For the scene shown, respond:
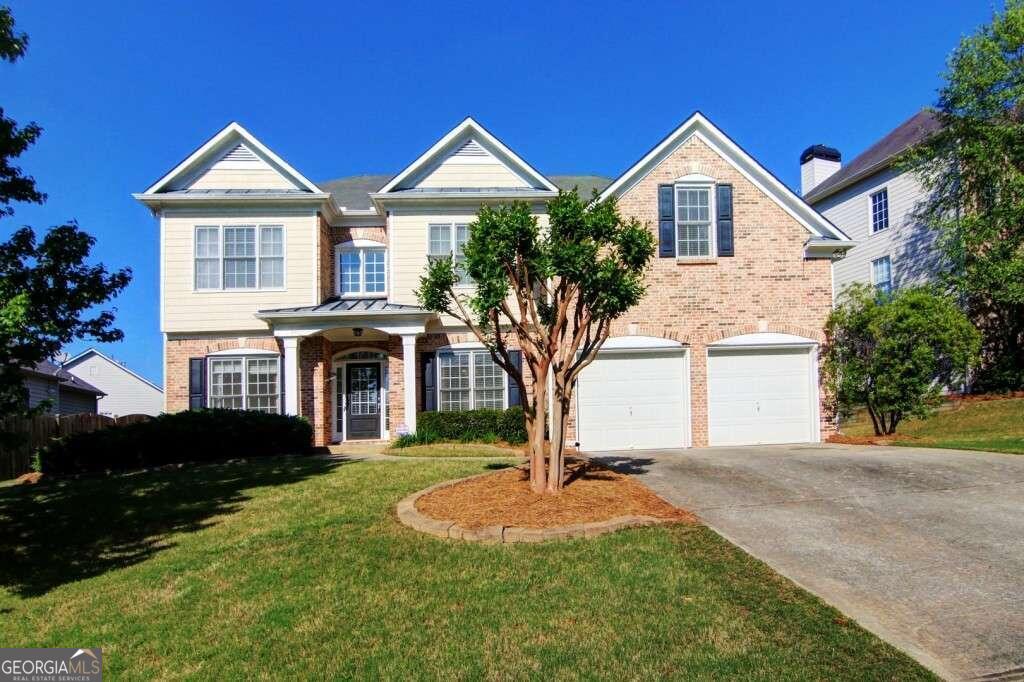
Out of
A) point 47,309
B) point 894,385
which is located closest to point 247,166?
point 47,309

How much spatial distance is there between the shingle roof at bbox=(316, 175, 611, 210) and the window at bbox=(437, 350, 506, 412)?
5.59 m

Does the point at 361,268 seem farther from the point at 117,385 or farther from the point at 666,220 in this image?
the point at 117,385

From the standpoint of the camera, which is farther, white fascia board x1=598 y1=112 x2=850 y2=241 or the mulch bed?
white fascia board x1=598 y1=112 x2=850 y2=241

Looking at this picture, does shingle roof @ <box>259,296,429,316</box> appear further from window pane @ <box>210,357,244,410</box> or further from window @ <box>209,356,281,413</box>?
window pane @ <box>210,357,244,410</box>

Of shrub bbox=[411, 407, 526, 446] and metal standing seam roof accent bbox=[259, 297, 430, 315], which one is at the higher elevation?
metal standing seam roof accent bbox=[259, 297, 430, 315]

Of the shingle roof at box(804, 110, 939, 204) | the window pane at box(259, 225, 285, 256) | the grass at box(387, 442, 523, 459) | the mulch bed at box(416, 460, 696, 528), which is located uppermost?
the shingle roof at box(804, 110, 939, 204)

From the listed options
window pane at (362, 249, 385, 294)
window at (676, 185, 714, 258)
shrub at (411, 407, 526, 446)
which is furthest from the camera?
window pane at (362, 249, 385, 294)

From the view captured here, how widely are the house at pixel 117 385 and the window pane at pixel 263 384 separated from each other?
30.0m

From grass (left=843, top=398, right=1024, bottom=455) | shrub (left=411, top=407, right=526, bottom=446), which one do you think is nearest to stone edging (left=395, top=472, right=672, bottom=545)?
shrub (left=411, top=407, right=526, bottom=446)

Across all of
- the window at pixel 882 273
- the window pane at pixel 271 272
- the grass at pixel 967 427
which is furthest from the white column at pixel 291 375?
the window at pixel 882 273

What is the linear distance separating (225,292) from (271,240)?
178 centimetres

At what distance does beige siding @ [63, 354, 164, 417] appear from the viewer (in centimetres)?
4178

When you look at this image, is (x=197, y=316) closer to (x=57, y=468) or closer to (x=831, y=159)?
(x=57, y=468)

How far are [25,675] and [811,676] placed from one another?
5.47m
